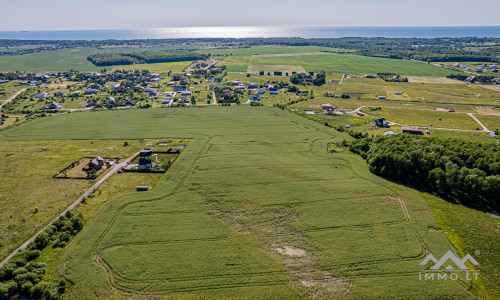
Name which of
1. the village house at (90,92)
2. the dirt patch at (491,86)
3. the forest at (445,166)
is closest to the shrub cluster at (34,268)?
the forest at (445,166)

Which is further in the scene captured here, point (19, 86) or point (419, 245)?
point (19, 86)

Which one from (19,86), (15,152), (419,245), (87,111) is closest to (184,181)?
(419,245)

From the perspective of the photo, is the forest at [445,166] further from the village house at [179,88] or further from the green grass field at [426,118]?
the village house at [179,88]

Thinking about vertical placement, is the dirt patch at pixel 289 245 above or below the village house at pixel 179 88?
below

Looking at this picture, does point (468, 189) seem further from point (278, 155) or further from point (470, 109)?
point (470, 109)

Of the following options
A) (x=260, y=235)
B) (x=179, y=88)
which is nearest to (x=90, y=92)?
(x=179, y=88)

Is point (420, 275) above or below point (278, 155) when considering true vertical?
below

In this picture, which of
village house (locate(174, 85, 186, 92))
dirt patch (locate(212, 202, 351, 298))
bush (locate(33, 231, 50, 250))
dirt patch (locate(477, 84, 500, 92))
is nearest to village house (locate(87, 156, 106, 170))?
bush (locate(33, 231, 50, 250))
